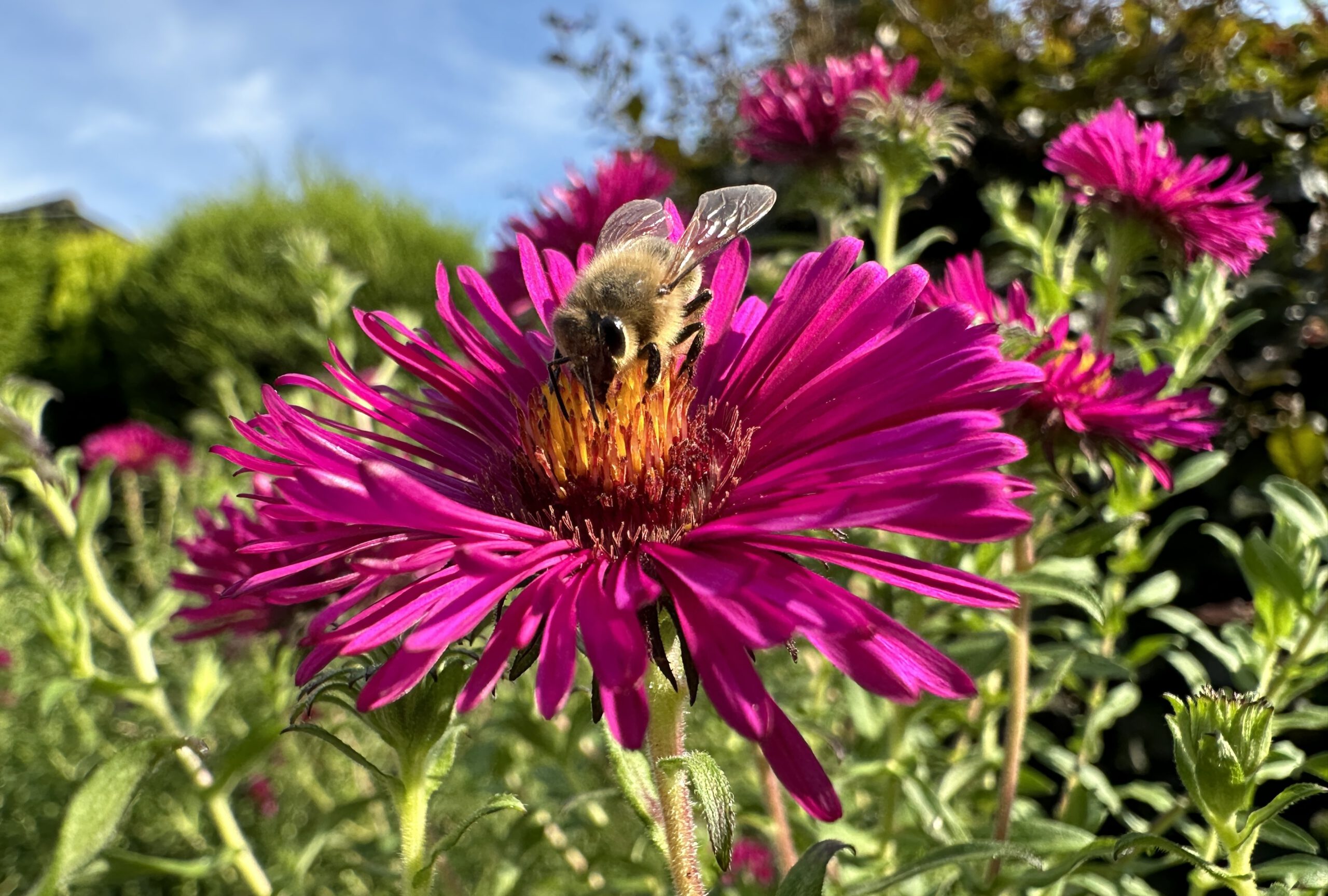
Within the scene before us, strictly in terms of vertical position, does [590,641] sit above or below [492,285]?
below

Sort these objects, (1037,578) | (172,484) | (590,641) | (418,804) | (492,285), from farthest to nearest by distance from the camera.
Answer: (172,484), (492,285), (1037,578), (418,804), (590,641)

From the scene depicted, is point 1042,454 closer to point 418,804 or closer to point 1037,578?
point 1037,578

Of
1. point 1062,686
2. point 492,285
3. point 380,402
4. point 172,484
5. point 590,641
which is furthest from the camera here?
point 172,484

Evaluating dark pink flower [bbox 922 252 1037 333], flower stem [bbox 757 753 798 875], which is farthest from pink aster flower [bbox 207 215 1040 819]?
flower stem [bbox 757 753 798 875]

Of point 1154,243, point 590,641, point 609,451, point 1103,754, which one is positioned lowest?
point 1103,754

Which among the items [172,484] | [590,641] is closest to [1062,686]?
[590,641]

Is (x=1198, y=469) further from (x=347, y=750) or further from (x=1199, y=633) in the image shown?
(x=347, y=750)

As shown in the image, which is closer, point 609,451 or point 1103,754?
point 609,451

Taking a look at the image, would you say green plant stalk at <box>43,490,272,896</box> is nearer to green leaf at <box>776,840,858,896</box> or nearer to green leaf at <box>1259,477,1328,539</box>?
green leaf at <box>776,840,858,896</box>
